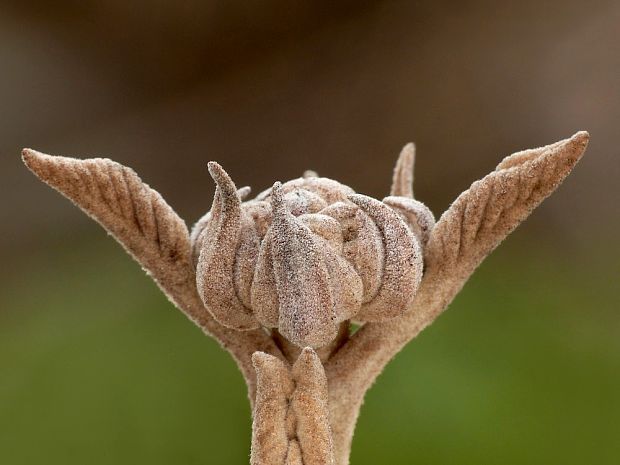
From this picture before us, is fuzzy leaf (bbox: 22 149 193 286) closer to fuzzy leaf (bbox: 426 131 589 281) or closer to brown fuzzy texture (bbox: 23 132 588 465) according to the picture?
brown fuzzy texture (bbox: 23 132 588 465)

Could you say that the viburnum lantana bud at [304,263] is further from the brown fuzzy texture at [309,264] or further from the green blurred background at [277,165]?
the green blurred background at [277,165]

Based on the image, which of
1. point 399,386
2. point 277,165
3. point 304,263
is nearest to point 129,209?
point 304,263

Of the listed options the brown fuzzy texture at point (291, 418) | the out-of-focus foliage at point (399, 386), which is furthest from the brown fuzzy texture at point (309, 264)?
the out-of-focus foliage at point (399, 386)

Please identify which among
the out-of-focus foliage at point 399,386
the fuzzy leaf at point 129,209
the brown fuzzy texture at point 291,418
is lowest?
the out-of-focus foliage at point 399,386

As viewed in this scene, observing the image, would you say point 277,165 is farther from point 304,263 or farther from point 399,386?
point 304,263

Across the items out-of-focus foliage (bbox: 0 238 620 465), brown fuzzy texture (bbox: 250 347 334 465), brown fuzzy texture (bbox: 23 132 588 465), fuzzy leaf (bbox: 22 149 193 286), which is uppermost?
fuzzy leaf (bbox: 22 149 193 286)

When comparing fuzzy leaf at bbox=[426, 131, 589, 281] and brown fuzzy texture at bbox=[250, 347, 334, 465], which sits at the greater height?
fuzzy leaf at bbox=[426, 131, 589, 281]

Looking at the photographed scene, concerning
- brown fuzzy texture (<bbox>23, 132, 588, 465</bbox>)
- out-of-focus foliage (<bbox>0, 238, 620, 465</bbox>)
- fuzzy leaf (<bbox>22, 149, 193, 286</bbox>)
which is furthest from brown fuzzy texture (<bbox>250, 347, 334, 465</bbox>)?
out-of-focus foliage (<bbox>0, 238, 620, 465</bbox>)

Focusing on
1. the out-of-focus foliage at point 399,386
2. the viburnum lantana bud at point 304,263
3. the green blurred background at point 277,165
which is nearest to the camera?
the viburnum lantana bud at point 304,263

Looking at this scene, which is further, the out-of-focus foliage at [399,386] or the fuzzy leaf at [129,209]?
the out-of-focus foliage at [399,386]
